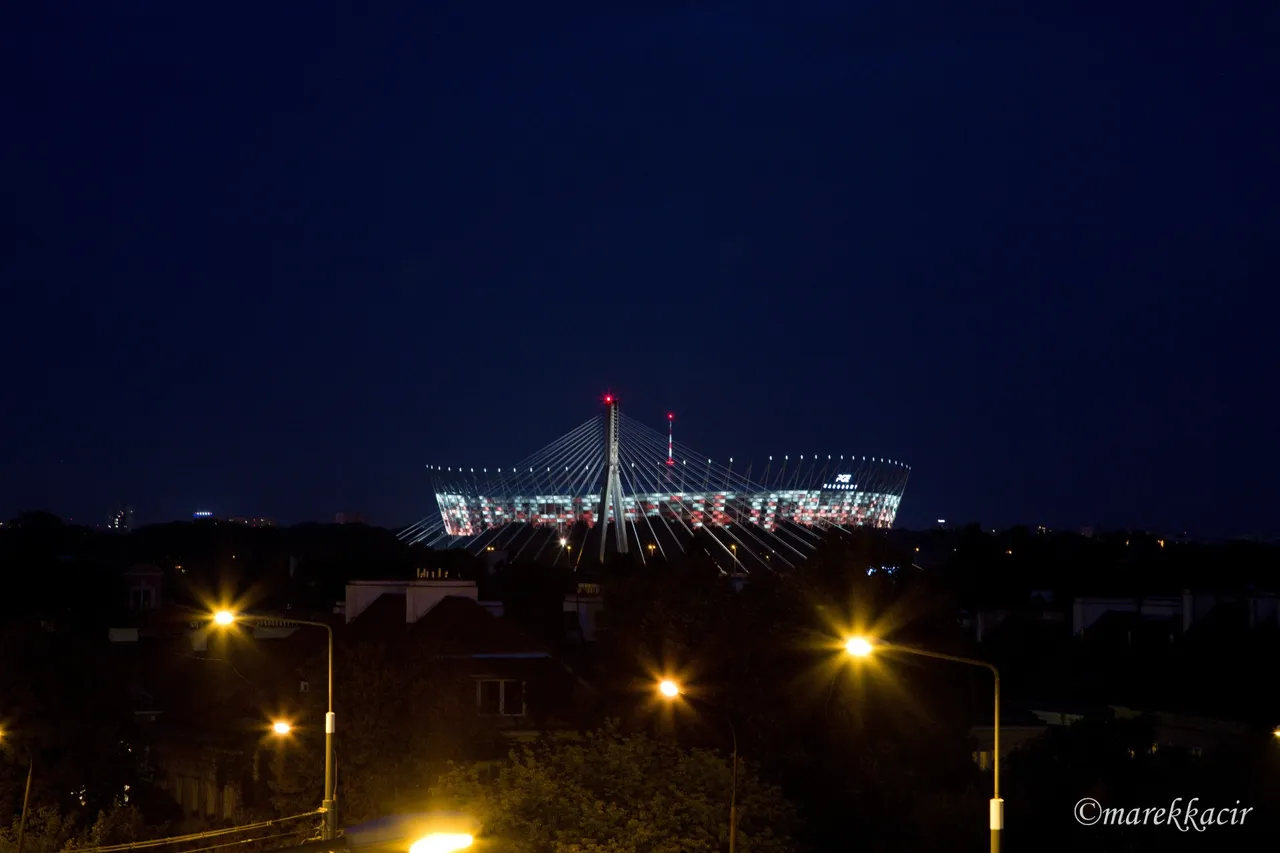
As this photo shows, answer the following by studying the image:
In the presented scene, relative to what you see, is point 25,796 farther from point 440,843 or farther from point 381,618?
point 381,618

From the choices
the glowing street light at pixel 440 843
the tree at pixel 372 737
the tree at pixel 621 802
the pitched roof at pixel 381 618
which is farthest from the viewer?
the pitched roof at pixel 381 618

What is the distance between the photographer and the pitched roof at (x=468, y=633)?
3384 centimetres

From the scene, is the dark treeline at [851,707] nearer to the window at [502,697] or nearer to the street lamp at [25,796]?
the street lamp at [25,796]

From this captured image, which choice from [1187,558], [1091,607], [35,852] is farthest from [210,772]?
[1187,558]

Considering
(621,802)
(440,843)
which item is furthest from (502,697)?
(440,843)

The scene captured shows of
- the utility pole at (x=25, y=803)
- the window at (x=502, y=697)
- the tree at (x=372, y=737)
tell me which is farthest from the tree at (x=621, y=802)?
the window at (x=502, y=697)

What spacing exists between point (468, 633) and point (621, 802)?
52.5 ft

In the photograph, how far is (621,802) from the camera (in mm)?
19391

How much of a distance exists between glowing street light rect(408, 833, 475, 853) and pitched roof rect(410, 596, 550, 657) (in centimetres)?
1630

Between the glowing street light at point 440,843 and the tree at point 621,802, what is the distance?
6.77 feet

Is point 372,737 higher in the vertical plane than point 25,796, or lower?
higher

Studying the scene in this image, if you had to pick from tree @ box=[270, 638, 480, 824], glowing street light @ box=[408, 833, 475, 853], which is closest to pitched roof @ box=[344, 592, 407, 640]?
tree @ box=[270, 638, 480, 824]

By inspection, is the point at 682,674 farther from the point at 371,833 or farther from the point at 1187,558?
the point at 1187,558

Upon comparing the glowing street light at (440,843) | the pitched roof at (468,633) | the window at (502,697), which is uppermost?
the pitched roof at (468,633)
